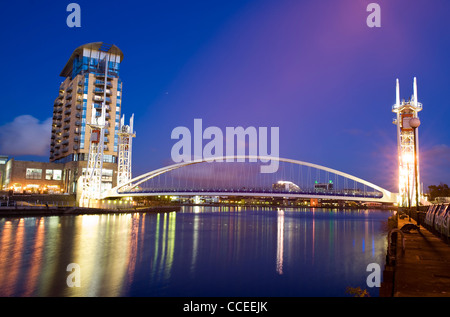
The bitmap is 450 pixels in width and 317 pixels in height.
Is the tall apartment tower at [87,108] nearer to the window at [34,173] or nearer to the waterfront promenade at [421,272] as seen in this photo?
the window at [34,173]

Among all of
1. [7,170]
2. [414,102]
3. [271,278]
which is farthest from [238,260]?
[7,170]

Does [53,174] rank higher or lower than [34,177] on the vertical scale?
higher

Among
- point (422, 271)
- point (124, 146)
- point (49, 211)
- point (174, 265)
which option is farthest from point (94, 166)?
point (422, 271)

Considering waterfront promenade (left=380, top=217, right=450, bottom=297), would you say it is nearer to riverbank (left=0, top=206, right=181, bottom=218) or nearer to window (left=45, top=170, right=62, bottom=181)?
riverbank (left=0, top=206, right=181, bottom=218)

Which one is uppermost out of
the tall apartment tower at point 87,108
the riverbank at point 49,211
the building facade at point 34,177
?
the tall apartment tower at point 87,108

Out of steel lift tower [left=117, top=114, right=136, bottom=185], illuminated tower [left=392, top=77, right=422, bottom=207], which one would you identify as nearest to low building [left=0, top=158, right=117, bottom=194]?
steel lift tower [left=117, top=114, right=136, bottom=185]

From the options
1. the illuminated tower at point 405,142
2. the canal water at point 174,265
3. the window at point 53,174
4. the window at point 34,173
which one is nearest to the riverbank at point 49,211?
the canal water at point 174,265

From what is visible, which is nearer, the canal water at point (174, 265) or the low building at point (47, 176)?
the canal water at point (174, 265)

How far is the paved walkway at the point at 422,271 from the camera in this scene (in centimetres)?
708

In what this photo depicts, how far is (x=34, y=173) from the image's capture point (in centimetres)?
7862

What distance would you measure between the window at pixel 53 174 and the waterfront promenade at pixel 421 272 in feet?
263

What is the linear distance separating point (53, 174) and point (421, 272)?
273ft

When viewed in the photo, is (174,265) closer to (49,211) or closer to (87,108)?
(49,211)
